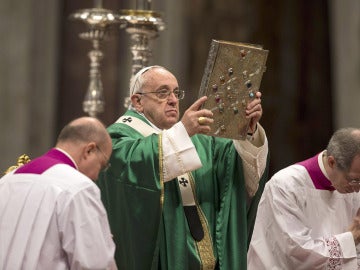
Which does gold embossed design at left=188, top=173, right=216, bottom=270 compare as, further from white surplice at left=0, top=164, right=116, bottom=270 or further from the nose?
white surplice at left=0, top=164, right=116, bottom=270

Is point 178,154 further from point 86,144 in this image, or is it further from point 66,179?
point 66,179

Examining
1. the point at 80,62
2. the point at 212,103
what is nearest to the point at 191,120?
the point at 212,103

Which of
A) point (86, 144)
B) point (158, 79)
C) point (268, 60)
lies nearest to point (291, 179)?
point (158, 79)

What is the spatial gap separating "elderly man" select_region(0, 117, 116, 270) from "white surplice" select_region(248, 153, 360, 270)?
143 cm

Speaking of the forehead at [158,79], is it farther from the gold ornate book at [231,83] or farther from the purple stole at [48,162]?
the purple stole at [48,162]

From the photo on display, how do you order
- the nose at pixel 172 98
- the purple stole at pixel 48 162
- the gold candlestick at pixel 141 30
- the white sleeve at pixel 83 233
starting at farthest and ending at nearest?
the gold candlestick at pixel 141 30 < the nose at pixel 172 98 < the purple stole at pixel 48 162 < the white sleeve at pixel 83 233

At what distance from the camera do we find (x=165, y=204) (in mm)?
6961

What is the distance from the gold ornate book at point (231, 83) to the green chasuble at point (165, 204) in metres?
0.36

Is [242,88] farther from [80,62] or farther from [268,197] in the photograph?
[80,62]

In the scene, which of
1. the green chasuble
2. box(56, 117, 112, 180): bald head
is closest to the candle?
the green chasuble

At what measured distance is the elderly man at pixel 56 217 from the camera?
5668 mm

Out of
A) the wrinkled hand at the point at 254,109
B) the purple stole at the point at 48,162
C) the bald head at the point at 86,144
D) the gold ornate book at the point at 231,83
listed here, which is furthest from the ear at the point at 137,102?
the purple stole at the point at 48,162

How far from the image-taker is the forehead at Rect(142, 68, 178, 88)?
7145 millimetres

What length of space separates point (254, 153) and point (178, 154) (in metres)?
0.50
